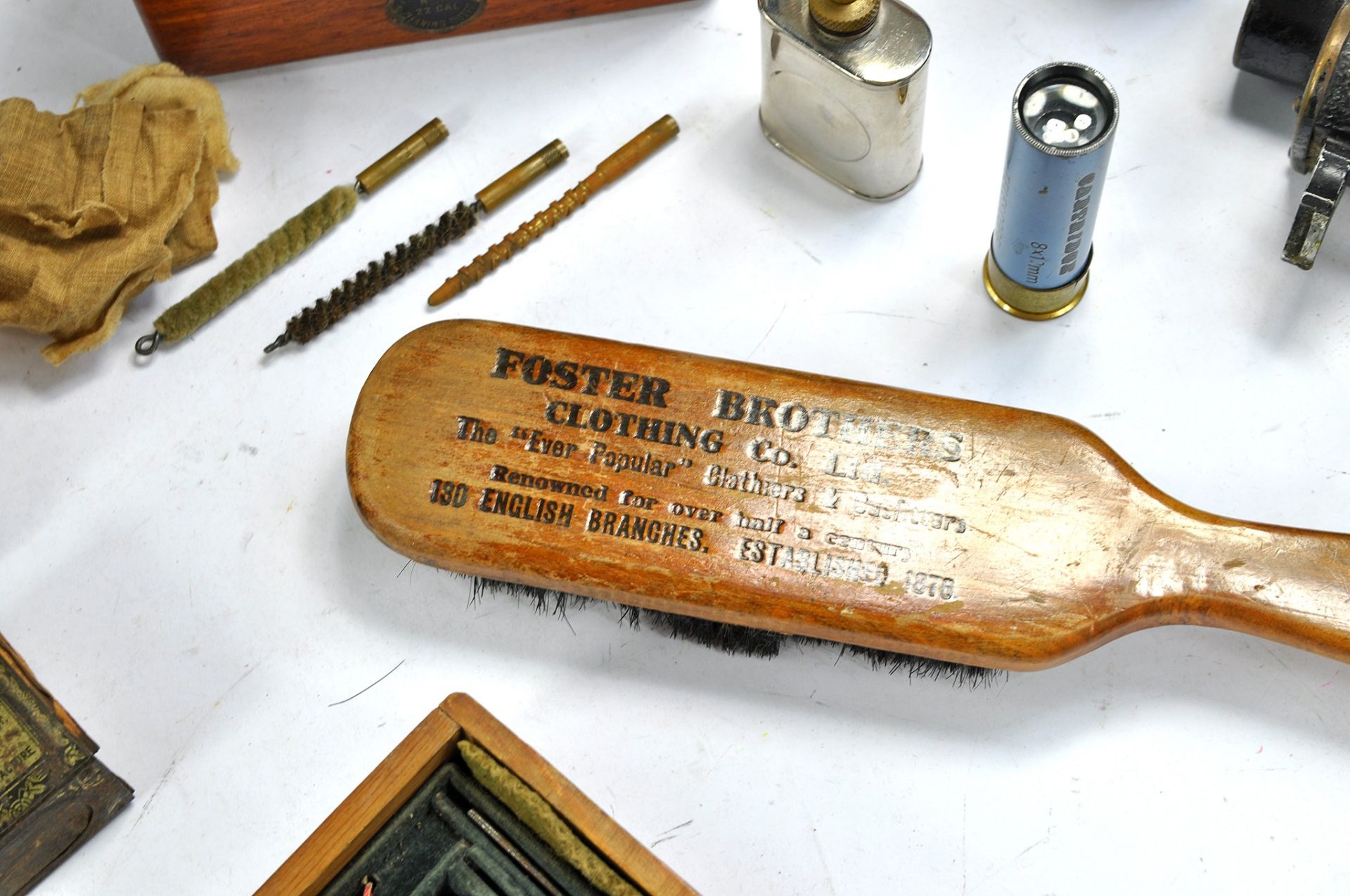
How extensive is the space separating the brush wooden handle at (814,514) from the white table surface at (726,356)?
0.14m

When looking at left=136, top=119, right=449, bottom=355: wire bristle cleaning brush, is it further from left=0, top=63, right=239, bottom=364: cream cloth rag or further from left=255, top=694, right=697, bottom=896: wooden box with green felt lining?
left=255, top=694, right=697, bottom=896: wooden box with green felt lining

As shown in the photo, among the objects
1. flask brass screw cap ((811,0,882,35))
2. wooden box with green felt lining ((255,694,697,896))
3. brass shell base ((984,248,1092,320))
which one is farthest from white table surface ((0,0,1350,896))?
flask brass screw cap ((811,0,882,35))

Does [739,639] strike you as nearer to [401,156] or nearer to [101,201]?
[401,156]

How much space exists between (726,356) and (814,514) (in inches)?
12.4

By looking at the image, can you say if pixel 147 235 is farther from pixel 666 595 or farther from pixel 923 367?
pixel 923 367

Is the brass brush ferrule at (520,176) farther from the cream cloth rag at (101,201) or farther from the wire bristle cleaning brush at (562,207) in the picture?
the cream cloth rag at (101,201)

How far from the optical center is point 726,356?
176cm

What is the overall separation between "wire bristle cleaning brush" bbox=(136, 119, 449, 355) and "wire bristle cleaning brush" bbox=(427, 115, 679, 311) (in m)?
0.17

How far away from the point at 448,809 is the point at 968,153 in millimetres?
1063

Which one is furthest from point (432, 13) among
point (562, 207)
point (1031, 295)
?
point (1031, 295)

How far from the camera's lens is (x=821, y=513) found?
1520 millimetres

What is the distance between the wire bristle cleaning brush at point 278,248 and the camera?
178cm

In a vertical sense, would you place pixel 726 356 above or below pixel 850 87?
below

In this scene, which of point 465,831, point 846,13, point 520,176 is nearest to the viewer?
point 465,831
